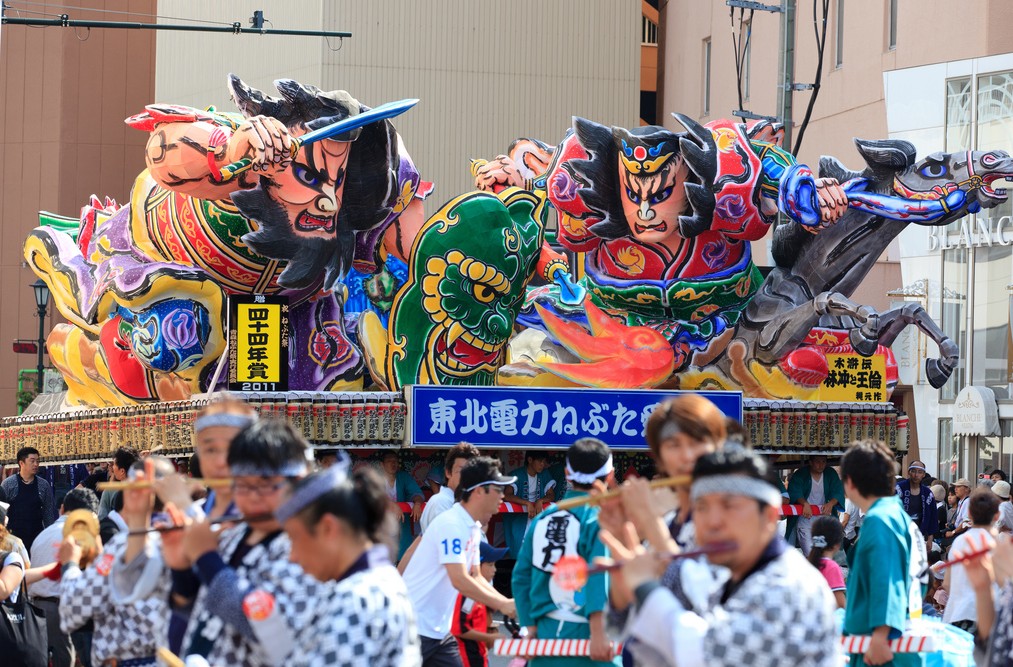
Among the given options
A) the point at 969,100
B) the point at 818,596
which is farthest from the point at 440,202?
the point at 818,596

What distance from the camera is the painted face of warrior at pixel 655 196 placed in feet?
62.9

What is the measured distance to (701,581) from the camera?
4.94 m

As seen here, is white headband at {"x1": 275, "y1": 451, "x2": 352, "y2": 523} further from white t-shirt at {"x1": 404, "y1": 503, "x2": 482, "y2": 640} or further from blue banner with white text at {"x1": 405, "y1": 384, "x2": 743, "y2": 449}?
blue banner with white text at {"x1": 405, "y1": 384, "x2": 743, "y2": 449}

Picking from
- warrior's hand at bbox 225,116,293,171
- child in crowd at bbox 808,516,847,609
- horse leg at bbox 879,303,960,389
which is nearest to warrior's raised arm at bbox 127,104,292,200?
warrior's hand at bbox 225,116,293,171

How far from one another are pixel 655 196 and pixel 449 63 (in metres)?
17.5

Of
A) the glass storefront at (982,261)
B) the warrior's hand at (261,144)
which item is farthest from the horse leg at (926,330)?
the glass storefront at (982,261)

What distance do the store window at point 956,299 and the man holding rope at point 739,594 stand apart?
25.1 meters

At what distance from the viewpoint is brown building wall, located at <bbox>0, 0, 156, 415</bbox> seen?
44.0 metres

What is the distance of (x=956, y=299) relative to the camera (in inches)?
1137

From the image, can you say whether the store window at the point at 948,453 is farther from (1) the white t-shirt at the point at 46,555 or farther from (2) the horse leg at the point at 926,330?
(1) the white t-shirt at the point at 46,555

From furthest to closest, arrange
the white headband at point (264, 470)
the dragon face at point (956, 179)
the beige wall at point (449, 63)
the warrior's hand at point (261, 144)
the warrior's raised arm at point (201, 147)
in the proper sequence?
the beige wall at point (449, 63) < the dragon face at point (956, 179) < the warrior's hand at point (261, 144) < the warrior's raised arm at point (201, 147) < the white headband at point (264, 470)

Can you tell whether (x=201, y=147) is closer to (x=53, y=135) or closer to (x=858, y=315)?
(x=858, y=315)

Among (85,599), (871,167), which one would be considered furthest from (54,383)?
(85,599)

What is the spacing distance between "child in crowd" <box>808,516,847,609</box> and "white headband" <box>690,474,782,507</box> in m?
5.21
